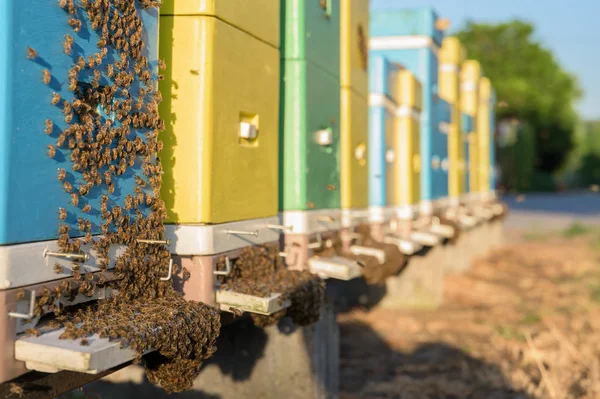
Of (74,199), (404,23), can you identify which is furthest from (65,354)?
(404,23)

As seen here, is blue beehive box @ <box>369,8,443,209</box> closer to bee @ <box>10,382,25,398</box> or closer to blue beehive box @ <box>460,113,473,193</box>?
blue beehive box @ <box>460,113,473,193</box>

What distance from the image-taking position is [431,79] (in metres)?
17.7

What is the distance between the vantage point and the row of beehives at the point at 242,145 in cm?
454

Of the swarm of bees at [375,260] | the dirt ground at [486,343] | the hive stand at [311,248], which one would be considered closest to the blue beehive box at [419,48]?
the dirt ground at [486,343]

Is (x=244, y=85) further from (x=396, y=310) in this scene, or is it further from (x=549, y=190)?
(x=549, y=190)

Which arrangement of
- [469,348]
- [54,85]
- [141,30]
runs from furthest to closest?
[469,348] < [141,30] < [54,85]

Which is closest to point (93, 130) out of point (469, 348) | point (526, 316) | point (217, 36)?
point (217, 36)

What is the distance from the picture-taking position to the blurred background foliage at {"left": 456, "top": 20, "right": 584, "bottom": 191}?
6325 centimetres

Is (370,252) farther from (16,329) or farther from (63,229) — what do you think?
(16,329)

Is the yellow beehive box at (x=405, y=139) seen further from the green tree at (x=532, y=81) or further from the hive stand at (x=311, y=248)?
the green tree at (x=532, y=81)

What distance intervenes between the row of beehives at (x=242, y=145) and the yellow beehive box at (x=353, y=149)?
2 centimetres

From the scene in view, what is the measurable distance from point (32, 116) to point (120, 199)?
115 centimetres

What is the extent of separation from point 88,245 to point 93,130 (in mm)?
893

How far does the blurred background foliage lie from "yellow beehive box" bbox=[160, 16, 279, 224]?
193 ft
